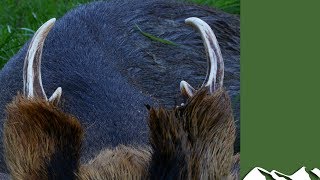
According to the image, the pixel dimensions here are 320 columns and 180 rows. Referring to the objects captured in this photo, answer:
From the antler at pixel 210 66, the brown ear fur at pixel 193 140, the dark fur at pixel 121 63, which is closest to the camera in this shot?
the brown ear fur at pixel 193 140

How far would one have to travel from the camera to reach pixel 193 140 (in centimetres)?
273

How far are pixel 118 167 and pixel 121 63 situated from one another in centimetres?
152

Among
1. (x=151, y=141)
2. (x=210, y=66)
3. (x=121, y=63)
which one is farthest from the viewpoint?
(x=121, y=63)

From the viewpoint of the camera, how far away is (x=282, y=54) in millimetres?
3074

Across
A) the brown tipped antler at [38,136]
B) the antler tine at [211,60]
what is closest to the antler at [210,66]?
the antler tine at [211,60]

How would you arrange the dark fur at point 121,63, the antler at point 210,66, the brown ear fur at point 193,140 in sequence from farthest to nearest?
1. the dark fur at point 121,63
2. the antler at point 210,66
3. the brown ear fur at point 193,140

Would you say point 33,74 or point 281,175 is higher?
point 33,74

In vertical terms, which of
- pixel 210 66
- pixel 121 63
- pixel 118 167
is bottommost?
pixel 121 63

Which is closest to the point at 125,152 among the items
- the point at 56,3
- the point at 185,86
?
the point at 185,86

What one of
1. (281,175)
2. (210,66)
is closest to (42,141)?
(210,66)

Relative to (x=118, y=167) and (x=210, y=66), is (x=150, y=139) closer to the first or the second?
(x=118, y=167)

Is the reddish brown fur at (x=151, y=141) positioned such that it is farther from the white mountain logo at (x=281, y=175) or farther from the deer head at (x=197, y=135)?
the white mountain logo at (x=281, y=175)

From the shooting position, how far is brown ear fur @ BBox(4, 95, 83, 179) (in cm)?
273

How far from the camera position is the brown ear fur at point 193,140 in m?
2.66
